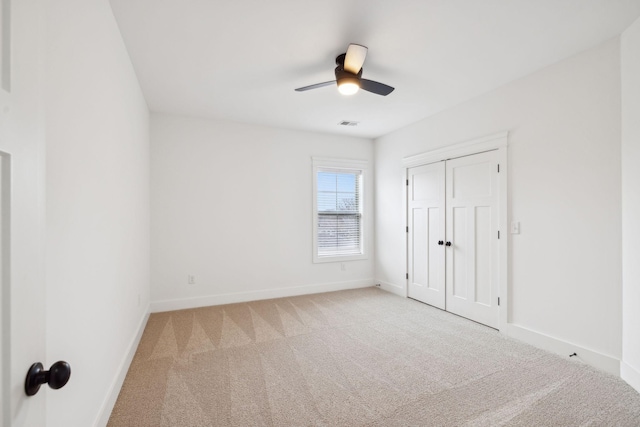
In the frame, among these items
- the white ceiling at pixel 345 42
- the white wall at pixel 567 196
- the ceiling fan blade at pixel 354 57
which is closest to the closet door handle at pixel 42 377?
the white ceiling at pixel 345 42

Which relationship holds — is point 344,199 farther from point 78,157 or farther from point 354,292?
point 78,157

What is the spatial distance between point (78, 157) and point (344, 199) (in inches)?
165

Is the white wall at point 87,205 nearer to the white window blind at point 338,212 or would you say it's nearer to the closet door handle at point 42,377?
the closet door handle at point 42,377

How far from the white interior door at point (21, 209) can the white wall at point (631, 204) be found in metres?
3.38

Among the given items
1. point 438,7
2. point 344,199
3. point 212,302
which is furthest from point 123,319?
point 344,199

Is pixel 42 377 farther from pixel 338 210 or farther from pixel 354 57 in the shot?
pixel 338 210

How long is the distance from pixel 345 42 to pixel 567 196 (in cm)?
246

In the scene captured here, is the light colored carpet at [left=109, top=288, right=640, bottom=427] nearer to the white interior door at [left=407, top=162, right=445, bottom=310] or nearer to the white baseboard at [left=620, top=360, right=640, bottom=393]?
the white baseboard at [left=620, top=360, right=640, bottom=393]

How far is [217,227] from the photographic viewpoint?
4359 millimetres

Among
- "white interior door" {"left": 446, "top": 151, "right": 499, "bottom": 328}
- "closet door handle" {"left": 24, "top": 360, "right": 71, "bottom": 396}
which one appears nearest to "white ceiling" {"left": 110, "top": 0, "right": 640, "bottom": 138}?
"white interior door" {"left": 446, "top": 151, "right": 499, "bottom": 328}

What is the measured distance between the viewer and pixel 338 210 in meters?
5.23

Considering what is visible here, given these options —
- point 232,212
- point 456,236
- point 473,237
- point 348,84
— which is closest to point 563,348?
point 473,237

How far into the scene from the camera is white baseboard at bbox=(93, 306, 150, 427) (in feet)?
5.88

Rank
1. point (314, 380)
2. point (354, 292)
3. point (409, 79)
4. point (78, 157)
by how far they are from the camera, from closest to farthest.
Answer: point (78, 157), point (314, 380), point (409, 79), point (354, 292)
